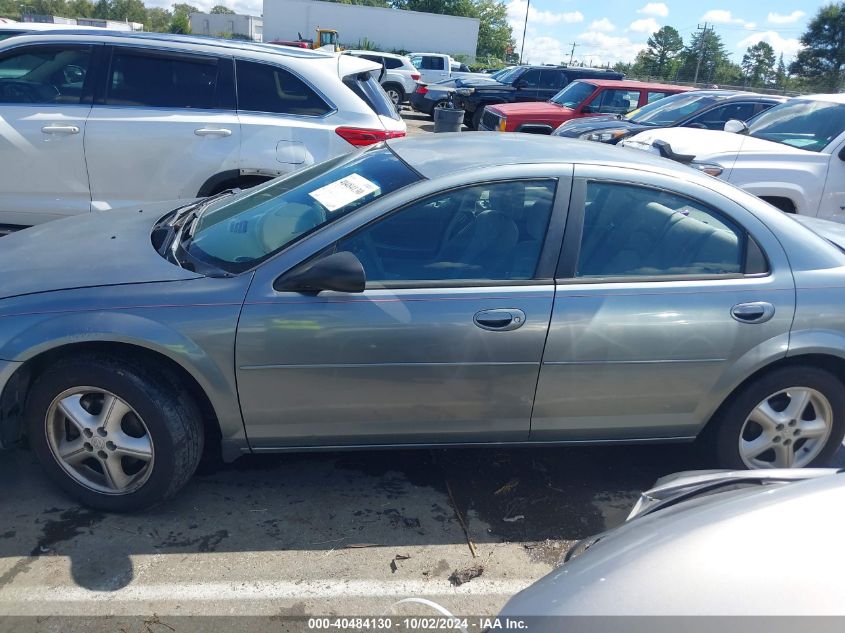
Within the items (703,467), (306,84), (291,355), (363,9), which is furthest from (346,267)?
(363,9)

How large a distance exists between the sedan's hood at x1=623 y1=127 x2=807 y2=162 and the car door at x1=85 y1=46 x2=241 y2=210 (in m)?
4.10

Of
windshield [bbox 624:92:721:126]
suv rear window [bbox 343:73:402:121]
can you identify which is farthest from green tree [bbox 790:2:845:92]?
suv rear window [bbox 343:73:402:121]

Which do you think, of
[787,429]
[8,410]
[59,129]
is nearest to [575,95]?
[59,129]

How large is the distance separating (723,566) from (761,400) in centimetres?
195

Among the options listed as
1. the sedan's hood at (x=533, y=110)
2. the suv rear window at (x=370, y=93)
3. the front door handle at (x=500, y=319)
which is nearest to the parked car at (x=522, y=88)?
the sedan's hood at (x=533, y=110)

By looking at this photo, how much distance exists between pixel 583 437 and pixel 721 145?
4.59m

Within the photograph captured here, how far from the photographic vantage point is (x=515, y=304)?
292 cm

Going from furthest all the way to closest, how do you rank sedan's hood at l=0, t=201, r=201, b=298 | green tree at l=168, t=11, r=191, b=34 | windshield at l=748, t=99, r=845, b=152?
1. green tree at l=168, t=11, r=191, b=34
2. windshield at l=748, t=99, r=845, b=152
3. sedan's hood at l=0, t=201, r=201, b=298

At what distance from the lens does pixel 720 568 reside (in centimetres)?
152

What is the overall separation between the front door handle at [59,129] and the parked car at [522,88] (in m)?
11.8

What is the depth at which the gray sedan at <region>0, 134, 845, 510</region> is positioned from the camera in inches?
111

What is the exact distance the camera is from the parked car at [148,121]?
5391mm

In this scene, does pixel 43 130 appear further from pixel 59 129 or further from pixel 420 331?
pixel 420 331

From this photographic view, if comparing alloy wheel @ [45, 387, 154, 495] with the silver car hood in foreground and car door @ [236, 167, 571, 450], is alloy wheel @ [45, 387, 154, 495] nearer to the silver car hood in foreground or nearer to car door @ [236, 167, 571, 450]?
car door @ [236, 167, 571, 450]
